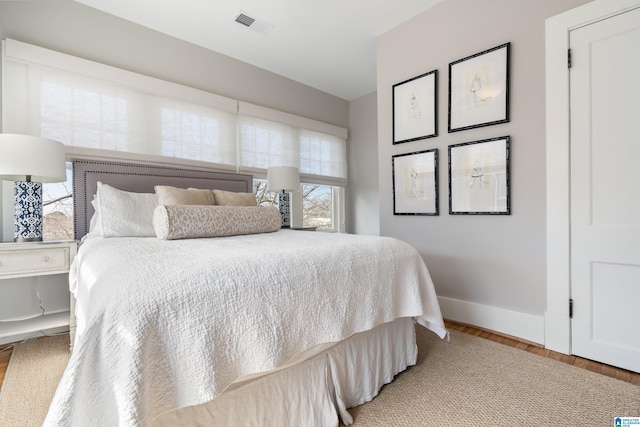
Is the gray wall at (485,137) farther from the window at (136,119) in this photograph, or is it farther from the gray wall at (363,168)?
the window at (136,119)

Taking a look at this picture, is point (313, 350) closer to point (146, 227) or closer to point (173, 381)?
point (173, 381)

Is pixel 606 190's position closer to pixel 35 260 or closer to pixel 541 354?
pixel 541 354

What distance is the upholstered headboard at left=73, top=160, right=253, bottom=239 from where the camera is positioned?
234cm

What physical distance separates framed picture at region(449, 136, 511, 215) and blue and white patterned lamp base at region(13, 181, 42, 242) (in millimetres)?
3239

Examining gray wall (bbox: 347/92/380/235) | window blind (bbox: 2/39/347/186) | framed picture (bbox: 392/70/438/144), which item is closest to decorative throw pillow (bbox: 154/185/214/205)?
window blind (bbox: 2/39/347/186)

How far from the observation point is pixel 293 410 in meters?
1.16

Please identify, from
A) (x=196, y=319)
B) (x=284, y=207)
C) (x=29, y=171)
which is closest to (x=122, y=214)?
(x=29, y=171)

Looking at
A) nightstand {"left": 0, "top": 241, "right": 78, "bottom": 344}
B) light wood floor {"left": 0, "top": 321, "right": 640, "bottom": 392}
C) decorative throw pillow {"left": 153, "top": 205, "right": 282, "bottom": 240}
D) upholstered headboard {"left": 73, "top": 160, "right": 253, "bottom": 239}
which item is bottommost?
light wood floor {"left": 0, "top": 321, "right": 640, "bottom": 392}

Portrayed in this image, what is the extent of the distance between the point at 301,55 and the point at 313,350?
3.21 metres

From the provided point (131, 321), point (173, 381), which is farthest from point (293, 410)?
point (131, 321)

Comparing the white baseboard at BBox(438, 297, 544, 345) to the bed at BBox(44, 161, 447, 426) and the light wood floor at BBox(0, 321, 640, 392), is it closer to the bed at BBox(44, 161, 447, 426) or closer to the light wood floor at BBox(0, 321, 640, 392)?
the light wood floor at BBox(0, 321, 640, 392)

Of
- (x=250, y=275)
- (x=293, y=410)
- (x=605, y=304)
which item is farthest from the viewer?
(x=605, y=304)

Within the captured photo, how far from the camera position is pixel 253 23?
274cm

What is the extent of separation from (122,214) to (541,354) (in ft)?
9.82
